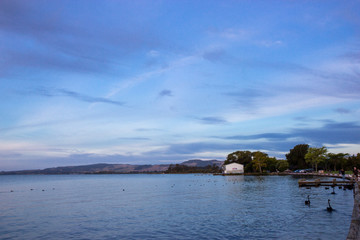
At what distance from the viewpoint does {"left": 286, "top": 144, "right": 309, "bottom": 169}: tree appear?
17900 cm

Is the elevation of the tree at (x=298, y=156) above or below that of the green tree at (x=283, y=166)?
above

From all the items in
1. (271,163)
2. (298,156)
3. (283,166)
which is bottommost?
(283,166)

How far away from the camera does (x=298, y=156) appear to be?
596ft

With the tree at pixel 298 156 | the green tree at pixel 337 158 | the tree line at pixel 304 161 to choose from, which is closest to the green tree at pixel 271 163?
the tree line at pixel 304 161

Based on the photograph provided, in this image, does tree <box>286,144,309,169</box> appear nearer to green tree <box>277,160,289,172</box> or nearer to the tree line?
the tree line

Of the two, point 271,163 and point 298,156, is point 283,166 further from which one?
point 298,156

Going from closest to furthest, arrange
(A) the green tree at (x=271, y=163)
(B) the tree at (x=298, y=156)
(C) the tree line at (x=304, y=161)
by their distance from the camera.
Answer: (C) the tree line at (x=304, y=161) < (B) the tree at (x=298, y=156) < (A) the green tree at (x=271, y=163)

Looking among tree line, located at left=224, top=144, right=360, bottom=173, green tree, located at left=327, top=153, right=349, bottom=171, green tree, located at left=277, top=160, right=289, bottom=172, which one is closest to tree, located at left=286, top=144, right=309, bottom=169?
tree line, located at left=224, top=144, right=360, bottom=173

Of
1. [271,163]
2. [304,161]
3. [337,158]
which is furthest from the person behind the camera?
[271,163]

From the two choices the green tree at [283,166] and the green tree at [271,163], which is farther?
the green tree at [271,163]

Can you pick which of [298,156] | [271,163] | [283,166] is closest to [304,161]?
[298,156]

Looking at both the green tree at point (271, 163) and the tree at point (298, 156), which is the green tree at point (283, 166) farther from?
the tree at point (298, 156)

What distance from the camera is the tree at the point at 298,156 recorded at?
179 meters

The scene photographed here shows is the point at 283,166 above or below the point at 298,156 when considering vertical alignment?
below
